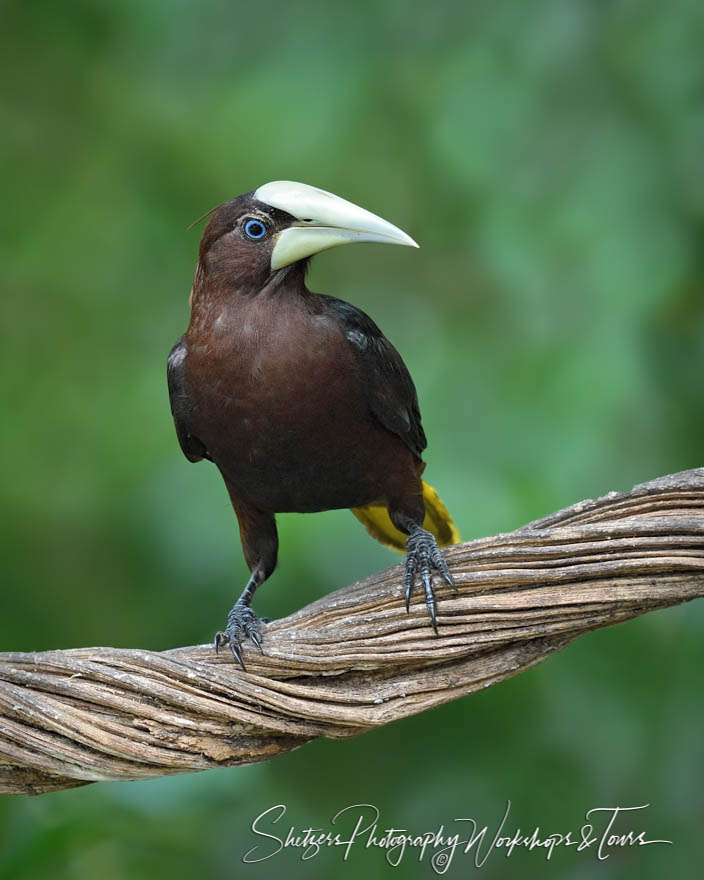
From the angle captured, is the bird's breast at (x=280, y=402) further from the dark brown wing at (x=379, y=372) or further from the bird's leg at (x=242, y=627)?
the bird's leg at (x=242, y=627)

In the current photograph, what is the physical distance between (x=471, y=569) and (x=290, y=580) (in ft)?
3.69

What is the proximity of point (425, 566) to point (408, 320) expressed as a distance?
4.45ft

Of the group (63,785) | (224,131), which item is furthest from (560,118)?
(63,785)

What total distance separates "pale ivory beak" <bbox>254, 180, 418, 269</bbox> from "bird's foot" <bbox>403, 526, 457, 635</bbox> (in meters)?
0.58

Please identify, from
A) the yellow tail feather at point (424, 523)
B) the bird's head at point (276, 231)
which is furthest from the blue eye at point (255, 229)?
the yellow tail feather at point (424, 523)

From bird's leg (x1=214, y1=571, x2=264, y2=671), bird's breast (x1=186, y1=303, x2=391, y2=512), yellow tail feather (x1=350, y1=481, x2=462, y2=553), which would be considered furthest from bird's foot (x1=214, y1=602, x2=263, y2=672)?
yellow tail feather (x1=350, y1=481, x2=462, y2=553)

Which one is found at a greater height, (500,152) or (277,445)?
(500,152)

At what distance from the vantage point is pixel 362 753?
2.96 metres

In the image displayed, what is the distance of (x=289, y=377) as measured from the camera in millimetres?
2102

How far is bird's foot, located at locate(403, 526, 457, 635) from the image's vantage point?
1653mm

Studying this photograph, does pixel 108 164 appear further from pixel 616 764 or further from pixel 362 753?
pixel 616 764

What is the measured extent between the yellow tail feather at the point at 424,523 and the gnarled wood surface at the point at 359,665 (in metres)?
0.90

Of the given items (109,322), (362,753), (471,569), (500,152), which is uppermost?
(500,152)

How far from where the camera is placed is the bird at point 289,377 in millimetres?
2107
